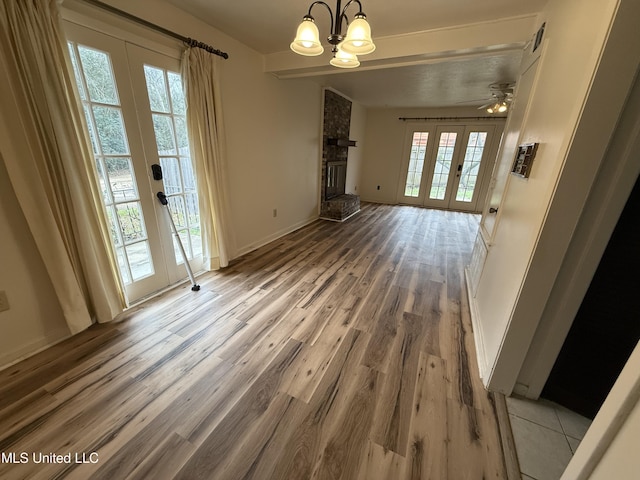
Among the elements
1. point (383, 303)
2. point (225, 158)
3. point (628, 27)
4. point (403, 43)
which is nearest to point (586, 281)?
point (628, 27)

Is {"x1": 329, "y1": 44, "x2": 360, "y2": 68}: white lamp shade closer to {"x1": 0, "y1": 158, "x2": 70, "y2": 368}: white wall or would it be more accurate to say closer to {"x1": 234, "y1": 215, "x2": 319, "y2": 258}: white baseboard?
{"x1": 0, "y1": 158, "x2": 70, "y2": 368}: white wall

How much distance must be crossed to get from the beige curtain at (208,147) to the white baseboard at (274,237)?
443 millimetres

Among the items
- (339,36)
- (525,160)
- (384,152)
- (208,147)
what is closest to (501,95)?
(384,152)

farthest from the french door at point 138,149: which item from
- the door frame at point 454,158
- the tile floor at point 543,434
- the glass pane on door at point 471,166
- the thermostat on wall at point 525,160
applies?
the glass pane on door at point 471,166

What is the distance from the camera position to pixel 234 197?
9.86 ft

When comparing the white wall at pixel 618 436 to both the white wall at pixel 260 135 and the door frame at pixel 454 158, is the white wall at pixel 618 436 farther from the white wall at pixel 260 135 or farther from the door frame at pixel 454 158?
the door frame at pixel 454 158

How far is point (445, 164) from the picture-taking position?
609 centimetres

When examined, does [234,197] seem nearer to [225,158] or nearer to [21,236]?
[225,158]

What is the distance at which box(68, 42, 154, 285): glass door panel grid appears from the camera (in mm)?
1669

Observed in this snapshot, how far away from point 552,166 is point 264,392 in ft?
6.05

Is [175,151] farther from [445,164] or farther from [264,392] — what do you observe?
[445,164]

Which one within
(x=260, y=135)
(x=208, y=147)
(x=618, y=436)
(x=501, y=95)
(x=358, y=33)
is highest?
(x=501, y=95)

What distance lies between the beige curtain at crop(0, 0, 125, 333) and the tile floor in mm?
2638

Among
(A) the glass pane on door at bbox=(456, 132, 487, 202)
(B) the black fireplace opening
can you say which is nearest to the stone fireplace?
(B) the black fireplace opening
